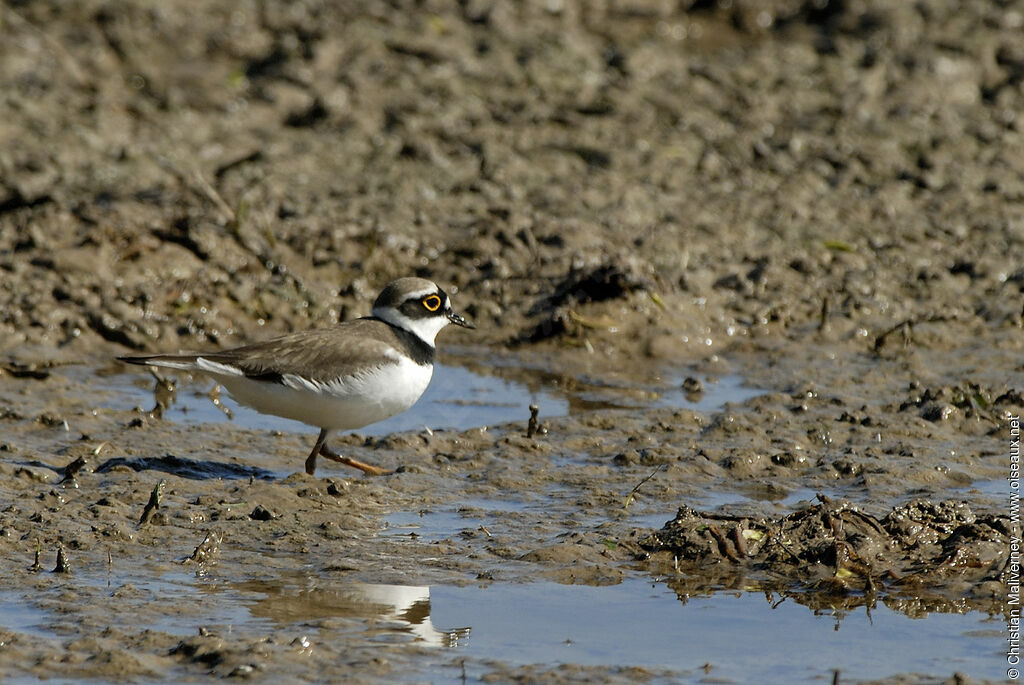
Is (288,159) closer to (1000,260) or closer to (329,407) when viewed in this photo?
(329,407)

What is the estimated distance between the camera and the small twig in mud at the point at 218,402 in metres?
9.75

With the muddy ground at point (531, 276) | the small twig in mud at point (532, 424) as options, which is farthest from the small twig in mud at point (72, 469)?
the small twig in mud at point (532, 424)

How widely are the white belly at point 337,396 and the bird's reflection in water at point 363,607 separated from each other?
172 centimetres

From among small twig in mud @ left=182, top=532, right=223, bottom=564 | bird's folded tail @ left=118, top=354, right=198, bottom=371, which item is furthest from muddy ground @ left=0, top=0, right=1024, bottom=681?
bird's folded tail @ left=118, top=354, right=198, bottom=371

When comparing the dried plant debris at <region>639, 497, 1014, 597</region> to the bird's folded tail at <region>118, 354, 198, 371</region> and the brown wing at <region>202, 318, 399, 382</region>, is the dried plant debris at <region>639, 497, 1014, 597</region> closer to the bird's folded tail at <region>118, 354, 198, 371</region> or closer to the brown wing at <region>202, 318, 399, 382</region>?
the brown wing at <region>202, 318, 399, 382</region>

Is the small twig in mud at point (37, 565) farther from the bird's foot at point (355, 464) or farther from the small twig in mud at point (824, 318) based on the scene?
the small twig in mud at point (824, 318)

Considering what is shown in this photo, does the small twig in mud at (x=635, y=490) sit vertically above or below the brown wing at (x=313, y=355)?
below

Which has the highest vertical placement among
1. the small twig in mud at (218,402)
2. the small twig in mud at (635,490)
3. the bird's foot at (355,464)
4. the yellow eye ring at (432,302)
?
the yellow eye ring at (432,302)

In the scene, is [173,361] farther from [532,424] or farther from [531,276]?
[531,276]

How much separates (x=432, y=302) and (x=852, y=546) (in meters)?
3.34

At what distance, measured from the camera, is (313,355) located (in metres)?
8.56

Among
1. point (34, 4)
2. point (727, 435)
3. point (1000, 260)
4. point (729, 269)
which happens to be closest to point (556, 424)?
point (727, 435)

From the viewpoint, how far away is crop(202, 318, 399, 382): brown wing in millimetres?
8461

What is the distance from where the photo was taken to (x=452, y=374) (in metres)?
10.8
